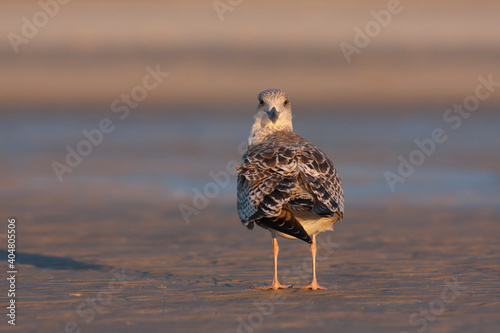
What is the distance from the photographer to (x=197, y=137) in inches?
943

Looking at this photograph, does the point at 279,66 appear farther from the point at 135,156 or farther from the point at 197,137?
the point at 135,156

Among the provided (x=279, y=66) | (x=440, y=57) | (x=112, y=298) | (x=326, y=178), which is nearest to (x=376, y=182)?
(x=326, y=178)

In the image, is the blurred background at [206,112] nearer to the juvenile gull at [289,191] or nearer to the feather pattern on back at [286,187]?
the juvenile gull at [289,191]

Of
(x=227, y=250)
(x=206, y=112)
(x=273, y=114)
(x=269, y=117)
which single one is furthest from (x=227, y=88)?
(x=273, y=114)

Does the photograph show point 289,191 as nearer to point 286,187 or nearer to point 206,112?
point 286,187

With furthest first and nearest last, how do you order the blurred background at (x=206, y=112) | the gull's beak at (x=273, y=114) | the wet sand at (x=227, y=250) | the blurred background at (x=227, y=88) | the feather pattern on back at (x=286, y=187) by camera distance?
the blurred background at (x=227, y=88) < the blurred background at (x=206, y=112) < the gull's beak at (x=273, y=114) < the feather pattern on back at (x=286, y=187) < the wet sand at (x=227, y=250)

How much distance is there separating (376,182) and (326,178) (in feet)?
25.2

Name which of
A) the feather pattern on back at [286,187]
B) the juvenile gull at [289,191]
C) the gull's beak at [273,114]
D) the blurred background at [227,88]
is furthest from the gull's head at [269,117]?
the blurred background at [227,88]

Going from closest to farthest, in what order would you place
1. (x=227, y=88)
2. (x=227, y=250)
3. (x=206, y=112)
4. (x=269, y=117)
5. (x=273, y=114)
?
(x=273, y=114)
(x=269, y=117)
(x=227, y=250)
(x=206, y=112)
(x=227, y=88)

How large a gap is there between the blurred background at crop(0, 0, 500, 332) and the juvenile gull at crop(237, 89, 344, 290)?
982mm

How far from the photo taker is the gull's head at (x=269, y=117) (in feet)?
34.6

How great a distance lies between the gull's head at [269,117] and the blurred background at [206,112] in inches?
56.4

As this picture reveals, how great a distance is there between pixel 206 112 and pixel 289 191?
72.3ft

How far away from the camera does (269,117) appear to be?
34.4ft
